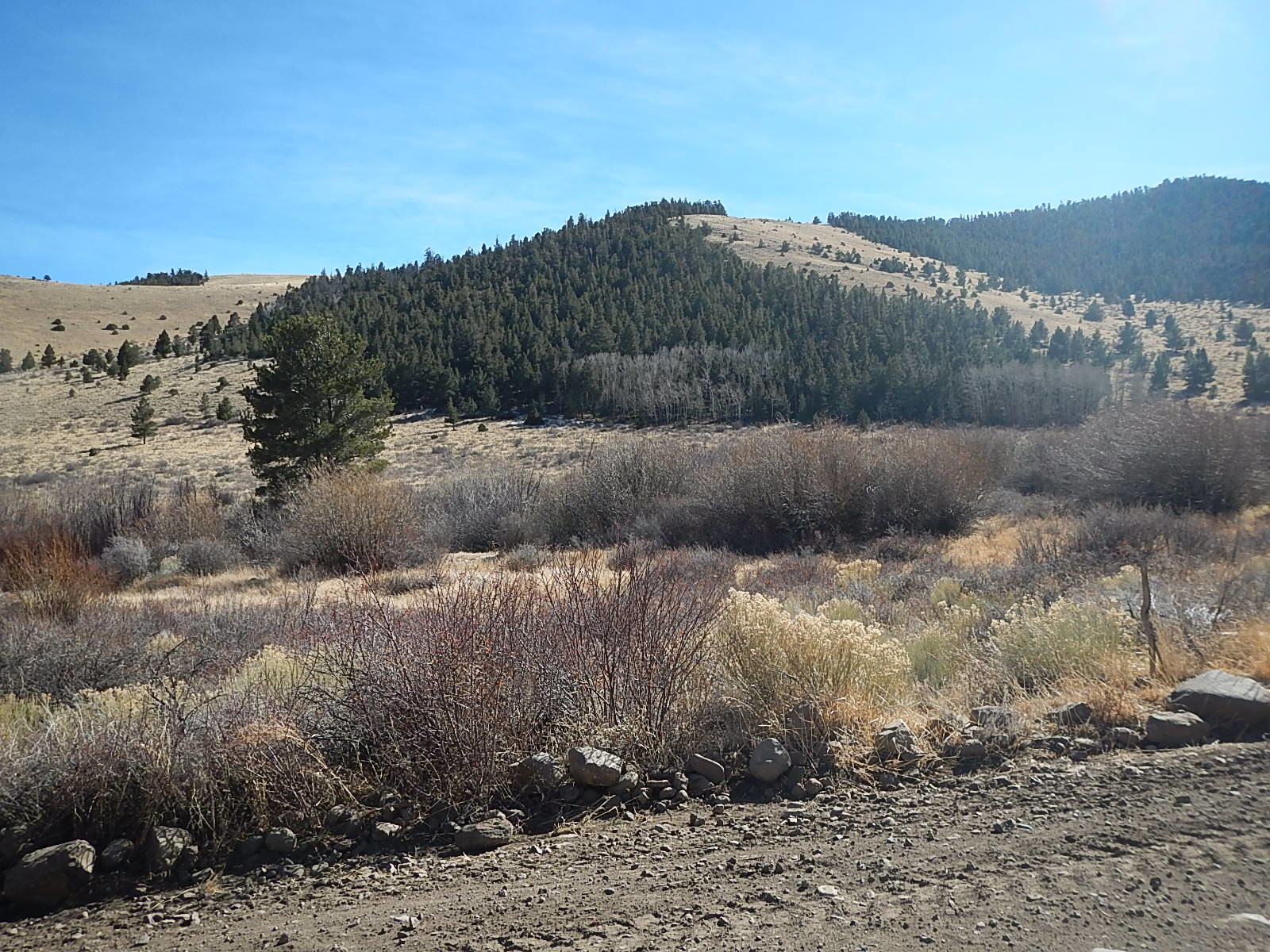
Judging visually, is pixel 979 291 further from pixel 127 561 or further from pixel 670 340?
pixel 127 561

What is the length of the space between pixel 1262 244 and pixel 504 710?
69046 mm

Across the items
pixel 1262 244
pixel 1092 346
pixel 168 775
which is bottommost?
pixel 168 775

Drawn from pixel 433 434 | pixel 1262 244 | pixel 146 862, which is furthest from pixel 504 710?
pixel 1262 244

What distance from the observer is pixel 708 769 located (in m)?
4.57

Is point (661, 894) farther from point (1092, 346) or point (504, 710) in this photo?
point (1092, 346)

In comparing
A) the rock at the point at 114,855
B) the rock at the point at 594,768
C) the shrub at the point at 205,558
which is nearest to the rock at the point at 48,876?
the rock at the point at 114,855

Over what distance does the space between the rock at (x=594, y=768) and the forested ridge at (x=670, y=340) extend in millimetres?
48659

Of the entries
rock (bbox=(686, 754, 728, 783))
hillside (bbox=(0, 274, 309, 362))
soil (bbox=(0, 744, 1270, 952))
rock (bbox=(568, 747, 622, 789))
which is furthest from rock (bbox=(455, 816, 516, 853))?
hillside (bbox=(0, 274, 309, 362))

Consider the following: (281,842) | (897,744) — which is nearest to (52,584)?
(281,842)

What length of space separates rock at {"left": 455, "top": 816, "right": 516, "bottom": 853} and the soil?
2.8 inches

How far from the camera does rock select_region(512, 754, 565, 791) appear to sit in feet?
14.5

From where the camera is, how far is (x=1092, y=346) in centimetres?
5547

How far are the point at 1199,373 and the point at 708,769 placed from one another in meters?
48.4

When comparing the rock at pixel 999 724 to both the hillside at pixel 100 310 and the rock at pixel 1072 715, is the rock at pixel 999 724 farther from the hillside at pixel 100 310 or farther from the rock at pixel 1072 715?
the hillside at pixel 100 310
